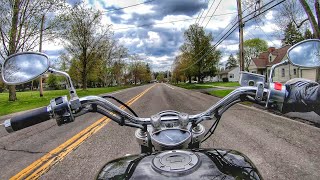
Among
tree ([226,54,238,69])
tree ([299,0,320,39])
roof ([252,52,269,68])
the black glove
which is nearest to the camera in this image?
the black glove

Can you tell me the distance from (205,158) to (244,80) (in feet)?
2.57

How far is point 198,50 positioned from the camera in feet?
198

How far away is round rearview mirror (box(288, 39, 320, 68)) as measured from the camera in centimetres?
171

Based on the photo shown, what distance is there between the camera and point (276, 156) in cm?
521

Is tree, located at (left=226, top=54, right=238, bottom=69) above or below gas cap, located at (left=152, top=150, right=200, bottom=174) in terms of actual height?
above

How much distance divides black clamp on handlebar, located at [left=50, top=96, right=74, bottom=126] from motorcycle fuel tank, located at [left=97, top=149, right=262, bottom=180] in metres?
0.37

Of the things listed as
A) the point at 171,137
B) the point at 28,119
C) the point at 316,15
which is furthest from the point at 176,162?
the point at 316,15

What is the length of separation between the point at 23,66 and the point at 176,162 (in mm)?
1341

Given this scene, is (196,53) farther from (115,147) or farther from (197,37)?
(115,147)

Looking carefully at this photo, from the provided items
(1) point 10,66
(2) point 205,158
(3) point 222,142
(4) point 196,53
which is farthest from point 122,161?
(4) point 196,53

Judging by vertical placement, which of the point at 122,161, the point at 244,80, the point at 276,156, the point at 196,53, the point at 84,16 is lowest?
the point at 276,156

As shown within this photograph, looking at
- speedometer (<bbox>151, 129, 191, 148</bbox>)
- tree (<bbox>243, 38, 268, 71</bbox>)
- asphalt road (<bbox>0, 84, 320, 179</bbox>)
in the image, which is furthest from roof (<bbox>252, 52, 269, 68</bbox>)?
speedometer (<bbox>151, 129, 191, 148</bbox>)

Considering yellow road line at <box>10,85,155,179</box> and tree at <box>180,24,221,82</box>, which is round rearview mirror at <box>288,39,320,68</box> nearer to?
yellow road line at <box>10,85,155,179</box>

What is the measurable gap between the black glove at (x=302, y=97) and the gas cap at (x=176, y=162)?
1.94 feet
